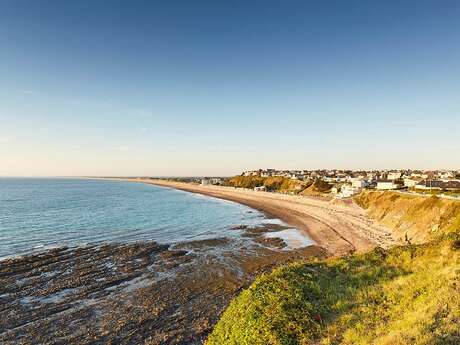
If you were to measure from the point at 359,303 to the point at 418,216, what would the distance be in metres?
34.0

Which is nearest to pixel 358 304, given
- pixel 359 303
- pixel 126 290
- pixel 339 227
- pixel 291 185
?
pixel 359 303

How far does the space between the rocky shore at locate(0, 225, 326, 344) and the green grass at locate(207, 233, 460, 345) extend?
409 cm

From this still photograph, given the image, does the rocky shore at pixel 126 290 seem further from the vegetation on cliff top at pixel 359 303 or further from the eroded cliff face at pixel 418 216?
the eroded cliff face at pixel 418 216

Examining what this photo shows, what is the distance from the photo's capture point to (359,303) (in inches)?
574

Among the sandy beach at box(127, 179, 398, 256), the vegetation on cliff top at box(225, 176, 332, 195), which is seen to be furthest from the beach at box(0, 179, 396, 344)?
the vegetation on cliff top at box(225, 176, 332, 195)

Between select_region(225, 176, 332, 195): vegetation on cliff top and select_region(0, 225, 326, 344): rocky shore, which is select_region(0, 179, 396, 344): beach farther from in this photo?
select_region(225, 176, 332, 195): vegetation on cliff top

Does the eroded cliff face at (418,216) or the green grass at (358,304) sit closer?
Result: the green grass at (358,304)

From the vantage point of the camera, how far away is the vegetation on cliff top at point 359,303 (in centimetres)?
1128

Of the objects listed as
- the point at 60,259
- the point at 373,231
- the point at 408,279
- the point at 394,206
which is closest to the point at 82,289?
the point at 60,259

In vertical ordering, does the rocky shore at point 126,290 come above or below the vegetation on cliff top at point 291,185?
below

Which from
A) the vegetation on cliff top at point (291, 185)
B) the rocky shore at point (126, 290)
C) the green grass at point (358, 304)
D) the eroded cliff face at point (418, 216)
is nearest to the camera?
the green grass at point (358, 304)

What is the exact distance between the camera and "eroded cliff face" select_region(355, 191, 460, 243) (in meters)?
35.3

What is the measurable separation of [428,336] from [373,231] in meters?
38.2

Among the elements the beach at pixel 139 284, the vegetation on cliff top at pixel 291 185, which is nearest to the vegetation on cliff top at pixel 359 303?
the beach at pixel 139 284
